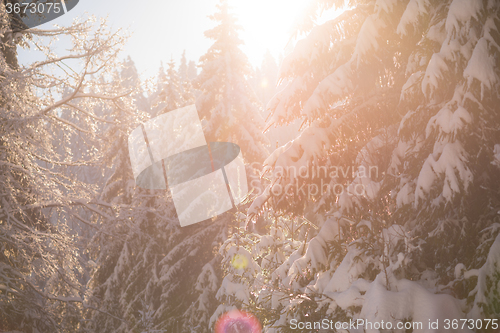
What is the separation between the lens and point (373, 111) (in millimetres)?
5219

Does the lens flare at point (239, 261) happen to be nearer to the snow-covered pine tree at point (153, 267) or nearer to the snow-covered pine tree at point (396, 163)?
the snow-covered pine tree at point (153, 267)

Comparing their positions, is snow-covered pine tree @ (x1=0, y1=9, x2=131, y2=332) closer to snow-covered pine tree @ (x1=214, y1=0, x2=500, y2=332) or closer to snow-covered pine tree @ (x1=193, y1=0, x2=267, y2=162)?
snow-covered pine tree @ (x1=214, y1=0, x2=500, y2=332)

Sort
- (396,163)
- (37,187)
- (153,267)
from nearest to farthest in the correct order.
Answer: (396,163) → (37,187) → (153,267)

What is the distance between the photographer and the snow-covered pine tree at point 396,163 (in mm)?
3439

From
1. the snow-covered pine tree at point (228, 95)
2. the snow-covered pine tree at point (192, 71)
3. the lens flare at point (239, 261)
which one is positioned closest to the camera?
the lens flare at point (239, 261)

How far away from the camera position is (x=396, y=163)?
4.84 m

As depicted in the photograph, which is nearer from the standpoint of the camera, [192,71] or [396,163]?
[396,163]

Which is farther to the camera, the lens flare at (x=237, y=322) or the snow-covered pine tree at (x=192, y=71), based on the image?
the snow-covered pine tree at (x=192, y=71)

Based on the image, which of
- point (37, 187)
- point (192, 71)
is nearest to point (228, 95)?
point (37, 187)

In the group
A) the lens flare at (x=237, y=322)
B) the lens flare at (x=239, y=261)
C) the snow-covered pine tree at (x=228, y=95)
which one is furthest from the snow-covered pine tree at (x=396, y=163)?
the snow-covered pine tree at (x=228, y=95)

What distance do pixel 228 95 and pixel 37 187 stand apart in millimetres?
8917

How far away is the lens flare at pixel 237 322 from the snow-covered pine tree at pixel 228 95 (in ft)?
21.3

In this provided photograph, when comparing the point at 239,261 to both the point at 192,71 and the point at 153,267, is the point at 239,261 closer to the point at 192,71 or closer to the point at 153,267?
the point at 153,267

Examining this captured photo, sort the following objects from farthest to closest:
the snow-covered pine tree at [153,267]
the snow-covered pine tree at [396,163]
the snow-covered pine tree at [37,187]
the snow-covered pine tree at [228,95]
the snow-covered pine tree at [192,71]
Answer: the snow-covered pine tree at [192,71], the snow-covered pine tree at [228,95], the snow-covered pine tree at [153,267], the snow-covered pine tree at [37,187], the snow-covered pine tree at [396,163]
